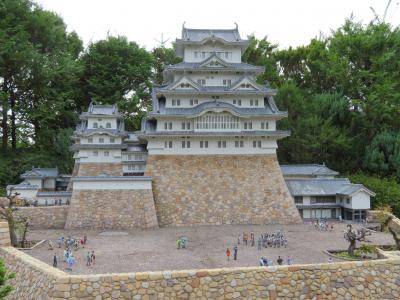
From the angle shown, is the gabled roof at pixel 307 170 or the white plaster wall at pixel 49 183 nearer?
the gabled roof at pixel 307 170

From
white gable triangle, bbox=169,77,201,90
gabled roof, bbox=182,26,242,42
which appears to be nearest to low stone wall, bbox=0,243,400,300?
white gable triangle, bbox=169,77,201,90

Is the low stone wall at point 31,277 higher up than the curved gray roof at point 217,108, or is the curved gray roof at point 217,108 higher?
the curved gray roof at point 217,108

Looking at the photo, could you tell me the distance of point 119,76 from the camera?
48.5 meters

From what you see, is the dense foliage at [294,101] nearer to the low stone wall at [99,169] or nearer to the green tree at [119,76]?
the green tree at [119,76]

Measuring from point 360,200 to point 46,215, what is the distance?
24.0 meters

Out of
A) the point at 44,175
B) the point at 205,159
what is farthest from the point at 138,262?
the point at 44,175

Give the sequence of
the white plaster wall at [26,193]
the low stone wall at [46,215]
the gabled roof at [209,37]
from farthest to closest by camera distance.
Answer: the gabled roof at [209,37] → the white plaster wall at [26,193] → the low stone wall at [46,215]

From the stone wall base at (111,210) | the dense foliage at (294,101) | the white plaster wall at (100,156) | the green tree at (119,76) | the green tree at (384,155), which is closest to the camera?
the stone wall base at (111,210)

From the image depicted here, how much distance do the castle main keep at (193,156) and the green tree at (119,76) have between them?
12.0m

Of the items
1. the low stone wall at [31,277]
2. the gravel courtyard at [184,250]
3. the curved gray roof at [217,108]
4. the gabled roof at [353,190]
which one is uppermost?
the curved gray roof at [217,108]

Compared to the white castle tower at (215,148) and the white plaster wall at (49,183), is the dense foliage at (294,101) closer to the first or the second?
the white plaster wall at (49,183)

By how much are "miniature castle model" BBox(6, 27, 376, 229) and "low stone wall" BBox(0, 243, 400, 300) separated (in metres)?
12.9

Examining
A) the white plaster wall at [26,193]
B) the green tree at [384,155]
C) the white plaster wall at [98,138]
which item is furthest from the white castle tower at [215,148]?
the green tree at [384,155]

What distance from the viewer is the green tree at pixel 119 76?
156ft
